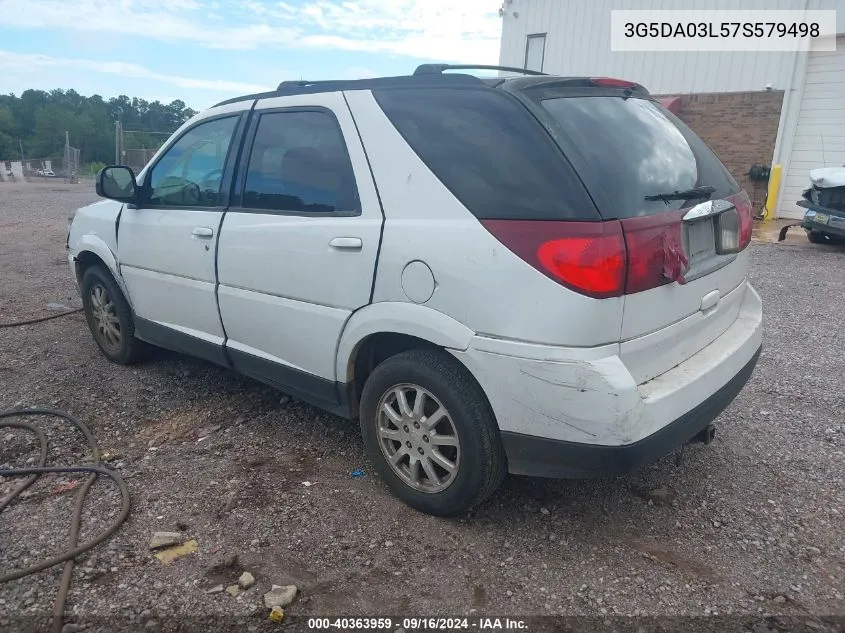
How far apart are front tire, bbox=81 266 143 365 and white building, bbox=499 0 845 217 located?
9.34 metres

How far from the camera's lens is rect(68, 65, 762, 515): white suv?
2361 millimetres

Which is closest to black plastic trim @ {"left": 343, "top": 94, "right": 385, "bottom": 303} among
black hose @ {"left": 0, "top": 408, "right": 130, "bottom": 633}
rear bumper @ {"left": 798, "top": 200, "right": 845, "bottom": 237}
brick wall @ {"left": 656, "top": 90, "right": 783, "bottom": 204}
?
black hose @ {"left": 0, "top": 408, "right": 130, "bottom": 633}

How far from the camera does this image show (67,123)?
59.9 m

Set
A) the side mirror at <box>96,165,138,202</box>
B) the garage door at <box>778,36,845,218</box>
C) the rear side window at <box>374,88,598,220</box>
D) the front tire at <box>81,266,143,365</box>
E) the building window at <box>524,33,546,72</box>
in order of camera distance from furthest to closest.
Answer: the building window at <box>524,33,546,72</box>, the garage door at <box>778,36,845,218</box>, the front tire at <box>81,266,143,365</box>, the side mirror at <box>96,165,138,202</box>, the rear side window at <box>374,88,598,220</box>

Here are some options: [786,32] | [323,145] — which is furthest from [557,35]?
[323,145]

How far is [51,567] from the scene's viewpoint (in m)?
2.56

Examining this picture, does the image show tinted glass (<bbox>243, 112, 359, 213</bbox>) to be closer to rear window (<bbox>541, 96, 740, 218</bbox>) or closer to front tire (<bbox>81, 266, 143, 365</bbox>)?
rear window (<bbox>541, 96, 740, 218</bbox>)

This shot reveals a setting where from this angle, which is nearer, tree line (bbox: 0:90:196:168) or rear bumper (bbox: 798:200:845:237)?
rear bumper (bbox: 798:200:845:237)

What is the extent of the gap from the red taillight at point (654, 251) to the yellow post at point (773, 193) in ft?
45.0

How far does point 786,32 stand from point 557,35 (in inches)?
223

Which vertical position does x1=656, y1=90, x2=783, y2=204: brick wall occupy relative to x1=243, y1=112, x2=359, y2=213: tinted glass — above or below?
above

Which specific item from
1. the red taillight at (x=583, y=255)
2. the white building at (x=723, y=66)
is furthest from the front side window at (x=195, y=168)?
the white building at (x=723, y=66)

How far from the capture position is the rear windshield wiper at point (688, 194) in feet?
8.38

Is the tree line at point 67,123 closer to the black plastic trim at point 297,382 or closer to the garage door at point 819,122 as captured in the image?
the garage door at point 819,122
